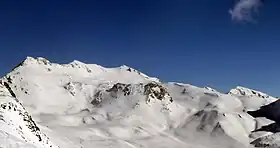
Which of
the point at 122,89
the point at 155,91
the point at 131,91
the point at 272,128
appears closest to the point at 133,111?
the point at 131,91

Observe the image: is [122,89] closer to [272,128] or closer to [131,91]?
[131,91]

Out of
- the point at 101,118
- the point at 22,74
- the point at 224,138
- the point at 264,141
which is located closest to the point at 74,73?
the point at 22,74

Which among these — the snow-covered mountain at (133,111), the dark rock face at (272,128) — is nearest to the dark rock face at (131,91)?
the snow-covered mountain at (133,111)

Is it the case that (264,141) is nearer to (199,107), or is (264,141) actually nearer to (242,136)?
(242,136)

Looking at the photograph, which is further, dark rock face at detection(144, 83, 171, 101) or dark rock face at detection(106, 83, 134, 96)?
dark rock face at detection(144, 83, 171, 101)

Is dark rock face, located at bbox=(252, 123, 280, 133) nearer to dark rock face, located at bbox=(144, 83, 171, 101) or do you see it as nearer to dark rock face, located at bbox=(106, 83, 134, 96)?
dark rock face, located at bbox=(144, 83, 171, 101)

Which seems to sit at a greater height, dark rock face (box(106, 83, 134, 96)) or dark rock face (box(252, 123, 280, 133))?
dark rock face (box(106, 83, 134, 96))

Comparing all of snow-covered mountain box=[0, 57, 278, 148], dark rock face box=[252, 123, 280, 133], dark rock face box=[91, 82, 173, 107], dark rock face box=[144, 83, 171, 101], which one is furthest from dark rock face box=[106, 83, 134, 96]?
dark rock face box=[252, 123, 280, 133]

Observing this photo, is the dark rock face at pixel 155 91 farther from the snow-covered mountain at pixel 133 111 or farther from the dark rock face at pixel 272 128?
the dark rock face at pixel 272 128
